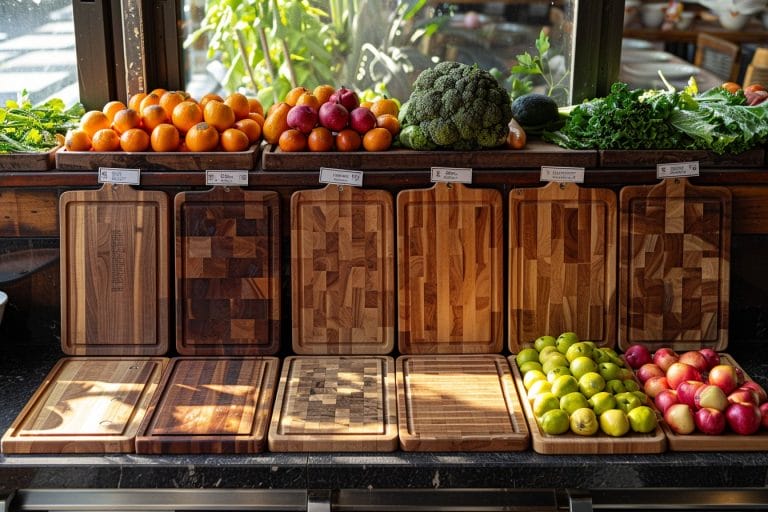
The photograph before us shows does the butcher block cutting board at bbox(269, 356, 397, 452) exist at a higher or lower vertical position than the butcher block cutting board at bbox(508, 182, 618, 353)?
lower

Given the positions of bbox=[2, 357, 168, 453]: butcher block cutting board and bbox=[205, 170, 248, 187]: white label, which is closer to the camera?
bbox=[2, 357, 168, 453]: butcher block cutting board

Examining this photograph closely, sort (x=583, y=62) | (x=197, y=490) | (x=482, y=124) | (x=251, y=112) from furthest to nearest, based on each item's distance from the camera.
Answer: (x=583, y=62), (x=251, y=112), (x=482, y=124), (x=197, y=490)

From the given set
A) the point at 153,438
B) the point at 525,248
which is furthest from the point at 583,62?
the point at 153,438

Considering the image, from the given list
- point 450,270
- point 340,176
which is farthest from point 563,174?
point 340,176

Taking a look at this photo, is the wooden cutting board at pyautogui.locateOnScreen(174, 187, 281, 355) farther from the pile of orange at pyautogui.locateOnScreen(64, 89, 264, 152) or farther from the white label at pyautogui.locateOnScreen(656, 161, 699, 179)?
the white label at pyautogui.locateOnScreen(656, 161, 699, 179)

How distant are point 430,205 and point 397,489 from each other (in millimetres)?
919

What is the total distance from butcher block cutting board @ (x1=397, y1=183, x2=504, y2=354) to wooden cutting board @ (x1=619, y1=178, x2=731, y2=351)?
415 millimetres

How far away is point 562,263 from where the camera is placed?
121 inches

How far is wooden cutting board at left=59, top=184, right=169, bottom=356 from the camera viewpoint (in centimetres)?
305

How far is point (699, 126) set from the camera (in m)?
3.00

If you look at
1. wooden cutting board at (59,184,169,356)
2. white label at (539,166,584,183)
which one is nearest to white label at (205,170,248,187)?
wooden cutting board at (59,184,169,356)

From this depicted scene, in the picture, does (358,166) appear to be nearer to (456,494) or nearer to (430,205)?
(430,205)

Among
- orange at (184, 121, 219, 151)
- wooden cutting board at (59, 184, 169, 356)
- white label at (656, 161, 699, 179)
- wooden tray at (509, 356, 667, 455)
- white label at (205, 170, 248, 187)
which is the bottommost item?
wooden tray at (509, 356, 667, 455)

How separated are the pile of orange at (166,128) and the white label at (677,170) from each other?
129 cm
